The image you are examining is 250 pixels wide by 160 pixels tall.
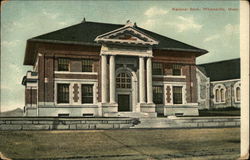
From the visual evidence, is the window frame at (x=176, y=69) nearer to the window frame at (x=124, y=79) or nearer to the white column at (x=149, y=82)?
the white column at (x=149, y=82)

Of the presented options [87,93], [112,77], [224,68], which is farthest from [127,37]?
[224,68]

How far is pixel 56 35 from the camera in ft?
30.1

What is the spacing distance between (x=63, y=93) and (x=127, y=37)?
2718mm

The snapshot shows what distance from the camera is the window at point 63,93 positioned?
9.87 m

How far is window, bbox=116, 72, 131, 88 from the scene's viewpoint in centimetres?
1030

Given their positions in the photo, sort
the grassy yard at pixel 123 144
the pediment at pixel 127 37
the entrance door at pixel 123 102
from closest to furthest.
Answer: the grassy yard at pixel 123 144 → the pediment at pixel 127 37 → the entrance door at pixel 123 102

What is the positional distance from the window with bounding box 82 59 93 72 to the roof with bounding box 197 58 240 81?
3620 millimetres

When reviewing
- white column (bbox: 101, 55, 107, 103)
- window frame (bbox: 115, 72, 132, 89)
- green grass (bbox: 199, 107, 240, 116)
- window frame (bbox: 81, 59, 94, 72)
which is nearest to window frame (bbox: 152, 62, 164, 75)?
window frame (bbox: 115, 72, 132, 89)

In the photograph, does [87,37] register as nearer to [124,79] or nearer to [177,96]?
[124,79]

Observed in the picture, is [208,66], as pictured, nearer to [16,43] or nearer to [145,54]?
[145,54]

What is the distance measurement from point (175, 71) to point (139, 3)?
2.93 meters

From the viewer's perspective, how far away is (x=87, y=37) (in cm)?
985

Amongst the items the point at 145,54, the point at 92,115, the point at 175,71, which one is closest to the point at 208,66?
the point at 175,71

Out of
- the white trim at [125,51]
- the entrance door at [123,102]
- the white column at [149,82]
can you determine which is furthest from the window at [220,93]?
the entrance door at [123,102]
